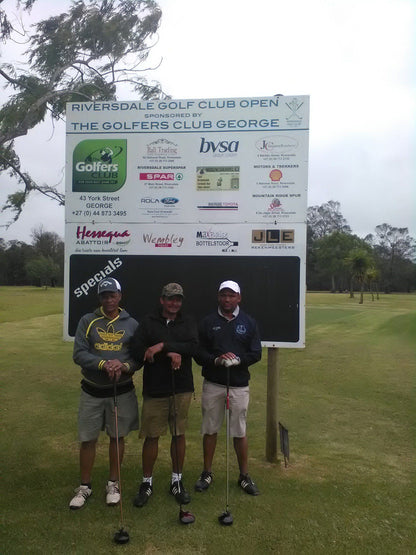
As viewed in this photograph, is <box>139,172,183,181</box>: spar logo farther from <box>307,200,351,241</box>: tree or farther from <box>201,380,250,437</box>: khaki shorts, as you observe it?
<box>307,200,351,241</box>: tree

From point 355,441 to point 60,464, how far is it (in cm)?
382

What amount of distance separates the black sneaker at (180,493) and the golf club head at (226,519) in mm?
411

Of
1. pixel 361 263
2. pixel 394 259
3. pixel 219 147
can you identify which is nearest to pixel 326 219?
pixel 394 259

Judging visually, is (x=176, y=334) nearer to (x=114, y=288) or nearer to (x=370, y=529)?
(x=114, y=288)

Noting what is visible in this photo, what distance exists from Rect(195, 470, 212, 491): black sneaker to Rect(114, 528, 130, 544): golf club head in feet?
3.38

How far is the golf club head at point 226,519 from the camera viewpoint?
3.90m

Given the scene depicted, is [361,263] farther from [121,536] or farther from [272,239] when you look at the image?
[121,536]

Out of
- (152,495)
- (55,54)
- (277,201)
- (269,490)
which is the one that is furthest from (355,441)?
(55,54)

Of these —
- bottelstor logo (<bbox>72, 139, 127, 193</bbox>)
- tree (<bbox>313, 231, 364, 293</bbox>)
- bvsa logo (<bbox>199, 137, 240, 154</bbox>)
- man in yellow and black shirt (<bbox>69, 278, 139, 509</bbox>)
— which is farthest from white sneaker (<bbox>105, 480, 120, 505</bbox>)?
tree (<bbox>313, 231, 364, 293</bbox>)

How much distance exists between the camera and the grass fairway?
3689 millimetres

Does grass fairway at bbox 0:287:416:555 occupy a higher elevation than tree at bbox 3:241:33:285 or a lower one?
lower

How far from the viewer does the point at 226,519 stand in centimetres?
392

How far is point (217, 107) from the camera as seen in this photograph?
5.12 m

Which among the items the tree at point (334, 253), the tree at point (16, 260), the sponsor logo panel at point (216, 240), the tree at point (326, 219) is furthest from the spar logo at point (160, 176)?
the tree at point (326, 219)
